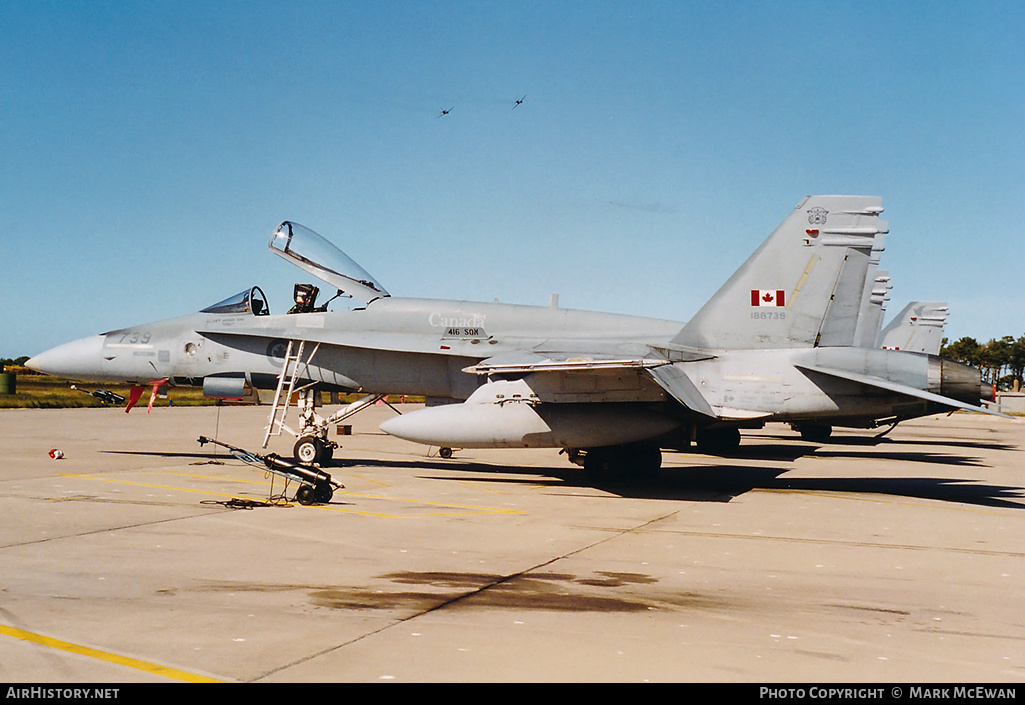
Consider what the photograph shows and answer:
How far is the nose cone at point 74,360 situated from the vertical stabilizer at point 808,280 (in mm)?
10992

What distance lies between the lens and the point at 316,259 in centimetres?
1504

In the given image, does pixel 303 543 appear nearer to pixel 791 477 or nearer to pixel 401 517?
pixel 401 517

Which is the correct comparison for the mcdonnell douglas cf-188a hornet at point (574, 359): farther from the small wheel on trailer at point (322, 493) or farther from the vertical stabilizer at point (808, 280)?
the small wheel on trailer at point (322, 493)

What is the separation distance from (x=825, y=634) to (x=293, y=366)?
1122 centimetres

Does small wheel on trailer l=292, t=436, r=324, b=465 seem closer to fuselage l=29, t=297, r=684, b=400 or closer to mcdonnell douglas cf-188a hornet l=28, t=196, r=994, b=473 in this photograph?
mcdonnell douglas cf-188a hornet l=28, t=196, r=994, b=473

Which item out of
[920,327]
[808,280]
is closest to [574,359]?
[808,280]

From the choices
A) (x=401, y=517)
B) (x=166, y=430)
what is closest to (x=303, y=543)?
(x=401, y=517)

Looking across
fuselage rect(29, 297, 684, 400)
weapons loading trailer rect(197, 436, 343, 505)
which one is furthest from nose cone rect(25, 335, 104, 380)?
weapons loading trailer rect(197, 436, 343, 505)

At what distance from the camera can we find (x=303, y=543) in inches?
316

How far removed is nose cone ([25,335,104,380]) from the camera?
590 inches

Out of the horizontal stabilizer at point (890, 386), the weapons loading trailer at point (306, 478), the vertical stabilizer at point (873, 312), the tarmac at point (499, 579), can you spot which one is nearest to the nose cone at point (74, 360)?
the tarmac at point (499, 579)

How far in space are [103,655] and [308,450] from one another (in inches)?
375

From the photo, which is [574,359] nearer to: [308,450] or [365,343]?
[365,343]

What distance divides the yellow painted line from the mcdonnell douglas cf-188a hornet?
24.2 feet
